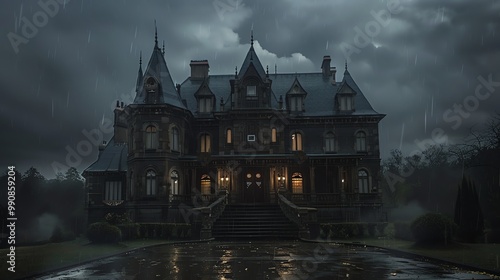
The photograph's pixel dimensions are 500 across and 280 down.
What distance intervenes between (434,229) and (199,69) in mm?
32205

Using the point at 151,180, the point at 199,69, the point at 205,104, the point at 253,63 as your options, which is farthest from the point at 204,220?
the point at 199,69

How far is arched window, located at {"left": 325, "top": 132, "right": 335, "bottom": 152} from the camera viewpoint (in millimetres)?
41844

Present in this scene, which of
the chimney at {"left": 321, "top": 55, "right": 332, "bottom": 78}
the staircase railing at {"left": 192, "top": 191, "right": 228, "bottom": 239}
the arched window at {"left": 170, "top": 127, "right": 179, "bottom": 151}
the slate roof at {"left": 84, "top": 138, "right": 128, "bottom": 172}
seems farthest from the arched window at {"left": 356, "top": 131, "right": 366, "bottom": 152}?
the slate roof at {"left": 84, "top": 138, "right": 128, "bottom": 172}

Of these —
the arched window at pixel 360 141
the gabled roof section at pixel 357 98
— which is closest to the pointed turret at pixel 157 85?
the gabled roof section at pixel 357 98

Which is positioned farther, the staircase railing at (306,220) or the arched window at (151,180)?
the arched window at (151,180)

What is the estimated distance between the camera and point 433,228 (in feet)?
65.6

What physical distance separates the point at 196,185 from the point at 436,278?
99.1 ft

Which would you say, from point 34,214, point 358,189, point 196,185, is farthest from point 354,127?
point 34,214

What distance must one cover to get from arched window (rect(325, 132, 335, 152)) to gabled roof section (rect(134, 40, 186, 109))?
495 inches

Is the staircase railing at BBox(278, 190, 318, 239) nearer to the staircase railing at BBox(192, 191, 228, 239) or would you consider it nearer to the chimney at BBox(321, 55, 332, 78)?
the staircase railing at BBox(192, 191, 228, 239)

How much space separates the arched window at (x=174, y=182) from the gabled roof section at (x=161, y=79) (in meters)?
5.44

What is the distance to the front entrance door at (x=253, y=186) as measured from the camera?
39.8 metres

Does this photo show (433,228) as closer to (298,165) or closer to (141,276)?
(141,276)

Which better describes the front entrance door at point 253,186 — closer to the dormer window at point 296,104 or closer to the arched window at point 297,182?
the arched window at point 297,182
